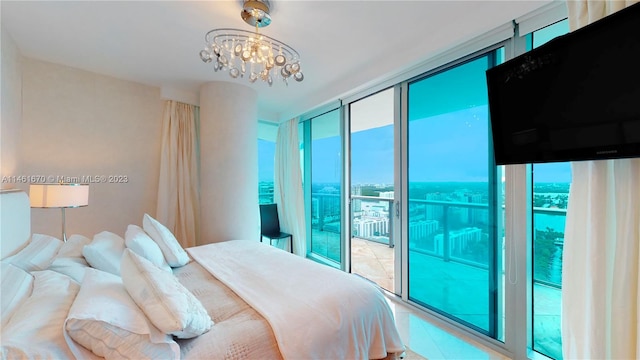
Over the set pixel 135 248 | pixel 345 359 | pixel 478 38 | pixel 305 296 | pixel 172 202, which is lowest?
pixel 345 359

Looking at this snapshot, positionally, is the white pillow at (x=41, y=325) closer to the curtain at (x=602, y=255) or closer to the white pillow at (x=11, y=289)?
the white pillow at (x=11, y=289)

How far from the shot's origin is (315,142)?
3.78m

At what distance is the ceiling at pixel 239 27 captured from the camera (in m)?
1.67

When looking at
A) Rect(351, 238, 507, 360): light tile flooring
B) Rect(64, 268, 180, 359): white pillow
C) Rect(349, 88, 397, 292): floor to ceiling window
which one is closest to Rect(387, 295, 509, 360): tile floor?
Rect(351, 238, 507, 360): light tile flooring

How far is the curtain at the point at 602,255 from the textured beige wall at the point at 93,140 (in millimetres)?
3899

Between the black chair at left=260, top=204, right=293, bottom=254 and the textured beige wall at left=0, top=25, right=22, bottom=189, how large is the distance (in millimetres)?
2572

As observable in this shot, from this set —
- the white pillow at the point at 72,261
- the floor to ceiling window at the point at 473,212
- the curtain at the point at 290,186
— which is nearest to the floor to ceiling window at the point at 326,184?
the curtain at the point at 290,186

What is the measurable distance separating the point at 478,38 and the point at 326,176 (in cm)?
235

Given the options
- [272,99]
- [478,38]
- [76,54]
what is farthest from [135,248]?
[478,38]

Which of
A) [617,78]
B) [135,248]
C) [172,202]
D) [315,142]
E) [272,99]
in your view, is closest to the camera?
[617,78]

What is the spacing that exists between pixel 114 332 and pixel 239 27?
2.07 metres

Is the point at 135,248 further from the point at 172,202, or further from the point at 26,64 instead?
the point at 26,64

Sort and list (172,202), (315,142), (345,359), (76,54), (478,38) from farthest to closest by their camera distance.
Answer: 1. (315,142)
2. (172,202)
3. (76,54)
4. (478,38)
5. (345,359)

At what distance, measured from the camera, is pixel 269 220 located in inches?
156
